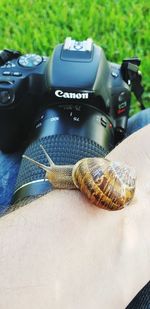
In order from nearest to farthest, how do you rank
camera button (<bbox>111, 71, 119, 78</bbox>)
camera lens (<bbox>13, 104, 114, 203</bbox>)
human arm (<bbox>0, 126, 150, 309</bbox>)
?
human arm (<bbox>0, 126, 150, 309</bbox>), camera lens (<bbox>13, 104, 114, 203</bbox>), camera button (<bbox>111, 71, 119, 78</bbox>)

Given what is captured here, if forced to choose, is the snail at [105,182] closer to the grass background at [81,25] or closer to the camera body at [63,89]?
the camera body at [63,89]

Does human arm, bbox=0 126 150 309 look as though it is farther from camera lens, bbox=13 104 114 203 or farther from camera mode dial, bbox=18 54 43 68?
camera mode dial, bbox=18 54 43 68

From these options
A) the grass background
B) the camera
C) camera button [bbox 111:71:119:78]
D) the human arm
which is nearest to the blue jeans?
the camera

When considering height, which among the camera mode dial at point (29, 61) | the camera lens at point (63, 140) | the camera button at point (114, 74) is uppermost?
the camera mode dial at point (29, 61)


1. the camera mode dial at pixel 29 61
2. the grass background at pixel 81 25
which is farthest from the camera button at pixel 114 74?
the grass background at pixel 81 25

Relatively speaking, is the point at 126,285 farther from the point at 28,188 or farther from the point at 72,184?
the point at 28,188

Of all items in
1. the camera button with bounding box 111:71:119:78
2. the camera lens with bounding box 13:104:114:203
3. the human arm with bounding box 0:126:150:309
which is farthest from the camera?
the camera button with bounding box 111:71:119:78
